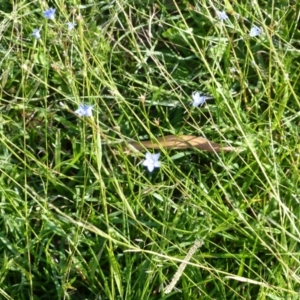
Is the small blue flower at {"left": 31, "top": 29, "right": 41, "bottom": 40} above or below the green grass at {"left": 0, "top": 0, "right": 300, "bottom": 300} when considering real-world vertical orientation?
above

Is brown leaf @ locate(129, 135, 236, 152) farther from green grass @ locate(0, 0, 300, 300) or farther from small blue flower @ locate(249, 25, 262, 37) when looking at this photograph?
small blue flower @ locate(249, 25, 262, 37)

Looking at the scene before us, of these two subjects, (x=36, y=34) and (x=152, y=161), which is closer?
(x=152, y=161)

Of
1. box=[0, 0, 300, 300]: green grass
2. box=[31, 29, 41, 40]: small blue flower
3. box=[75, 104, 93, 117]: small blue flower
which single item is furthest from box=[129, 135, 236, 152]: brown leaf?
box=[31, 29, 41, 40]: small blue flower

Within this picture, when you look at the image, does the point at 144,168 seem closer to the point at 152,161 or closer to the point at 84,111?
the point at 152,161

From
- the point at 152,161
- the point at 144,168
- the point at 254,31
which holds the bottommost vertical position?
the point at 144,168

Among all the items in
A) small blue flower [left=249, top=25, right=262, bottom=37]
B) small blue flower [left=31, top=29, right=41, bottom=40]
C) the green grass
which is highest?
A: small blue flower [left=31, top=29, right=41, bottom=40]

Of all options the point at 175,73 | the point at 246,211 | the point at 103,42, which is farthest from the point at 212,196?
the point at 103,42

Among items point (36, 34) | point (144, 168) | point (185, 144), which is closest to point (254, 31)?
point (185, 144)

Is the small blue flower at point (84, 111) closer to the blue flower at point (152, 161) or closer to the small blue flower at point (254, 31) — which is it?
the blue flower at point (152, 161)

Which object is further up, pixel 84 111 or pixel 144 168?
pixel 84 111

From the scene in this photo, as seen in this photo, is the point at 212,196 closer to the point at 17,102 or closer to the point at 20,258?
the point at 20,258
